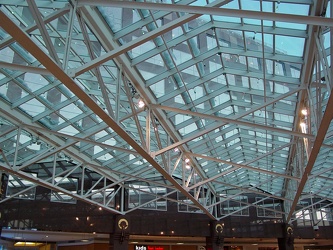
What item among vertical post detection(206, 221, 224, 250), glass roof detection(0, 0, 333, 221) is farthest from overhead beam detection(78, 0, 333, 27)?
vertical post detection(206, 221, 224, 250)

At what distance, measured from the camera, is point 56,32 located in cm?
973

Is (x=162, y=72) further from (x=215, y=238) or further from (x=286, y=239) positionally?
(x=286, y=239)

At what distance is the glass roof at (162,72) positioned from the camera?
6953 mm

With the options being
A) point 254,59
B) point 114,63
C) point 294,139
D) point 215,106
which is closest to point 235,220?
point 294,139

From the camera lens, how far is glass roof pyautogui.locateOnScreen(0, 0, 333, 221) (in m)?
6.95

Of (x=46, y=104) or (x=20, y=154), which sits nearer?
(x=46, y=104)

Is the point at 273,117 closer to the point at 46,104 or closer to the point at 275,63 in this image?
the point at 275,63

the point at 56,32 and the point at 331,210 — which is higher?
the point at 56,32

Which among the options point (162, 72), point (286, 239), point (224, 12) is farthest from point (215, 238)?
point (224, 12)

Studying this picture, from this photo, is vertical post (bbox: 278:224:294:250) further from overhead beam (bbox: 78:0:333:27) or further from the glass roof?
overhead beam (bbox: 78:0:333:27)

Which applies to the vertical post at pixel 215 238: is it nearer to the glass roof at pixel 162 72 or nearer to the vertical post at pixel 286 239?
the vertical post at pixel 286 239

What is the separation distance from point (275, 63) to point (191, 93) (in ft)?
10.5

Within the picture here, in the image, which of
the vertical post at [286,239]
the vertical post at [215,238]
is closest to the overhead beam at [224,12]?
the vertical post at [215,238]

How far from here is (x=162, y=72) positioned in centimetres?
1189
